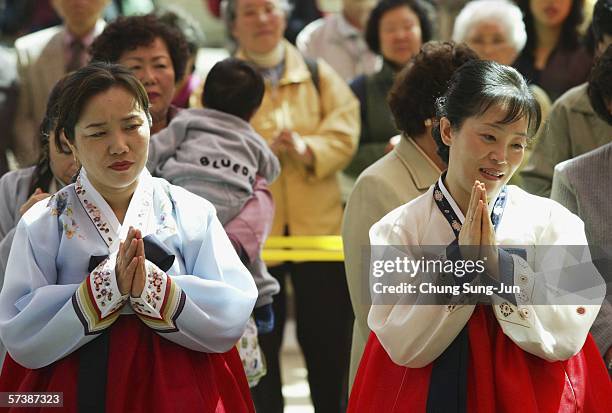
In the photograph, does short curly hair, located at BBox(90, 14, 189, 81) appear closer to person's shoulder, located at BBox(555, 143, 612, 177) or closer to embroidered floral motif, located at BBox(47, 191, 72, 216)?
embroidered floral motif, located at BBox(47, 191, 72, 216)

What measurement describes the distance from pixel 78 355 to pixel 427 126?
1.36 meters

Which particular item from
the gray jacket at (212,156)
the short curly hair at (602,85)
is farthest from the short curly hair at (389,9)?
the short curly hair at (602,85)

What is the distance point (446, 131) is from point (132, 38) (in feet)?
4.78

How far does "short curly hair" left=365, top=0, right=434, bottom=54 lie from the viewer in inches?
215

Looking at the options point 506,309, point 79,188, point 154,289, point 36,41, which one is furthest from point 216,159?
point 36,41

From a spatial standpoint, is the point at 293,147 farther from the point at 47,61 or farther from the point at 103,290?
the point at 103,290

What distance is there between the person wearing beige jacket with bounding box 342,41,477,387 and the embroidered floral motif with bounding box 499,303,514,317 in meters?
0.71

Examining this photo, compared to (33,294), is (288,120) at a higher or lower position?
higher

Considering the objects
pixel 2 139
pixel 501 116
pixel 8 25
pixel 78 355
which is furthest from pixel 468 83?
pixel 8 25

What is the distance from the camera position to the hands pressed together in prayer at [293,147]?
16.2 feet

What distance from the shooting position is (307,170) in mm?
5094

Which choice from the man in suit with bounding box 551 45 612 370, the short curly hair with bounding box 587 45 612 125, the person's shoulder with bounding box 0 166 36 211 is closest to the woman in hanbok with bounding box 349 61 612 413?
the man in suit with bounding box 551 45 612 370

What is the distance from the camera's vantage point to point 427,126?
12.4 ft

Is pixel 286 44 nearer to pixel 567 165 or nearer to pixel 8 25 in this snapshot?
pixel 567 165
